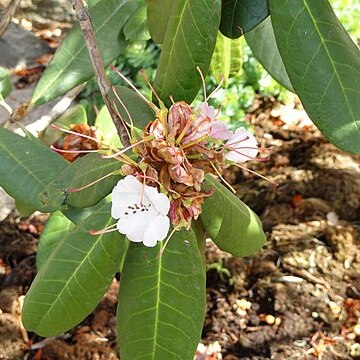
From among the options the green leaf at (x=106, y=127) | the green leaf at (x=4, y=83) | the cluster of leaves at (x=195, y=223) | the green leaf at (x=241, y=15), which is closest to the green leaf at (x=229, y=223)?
the cluster of leaves at (x=195, y=223)

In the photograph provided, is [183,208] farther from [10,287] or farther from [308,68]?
[10,287]

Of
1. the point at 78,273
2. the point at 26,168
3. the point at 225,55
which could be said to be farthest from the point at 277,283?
the point at 78,273

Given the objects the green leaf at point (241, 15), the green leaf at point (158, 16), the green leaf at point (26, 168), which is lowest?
the green leaf at point (26, 168)

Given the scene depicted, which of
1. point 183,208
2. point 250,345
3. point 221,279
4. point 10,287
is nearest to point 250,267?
point 221,279

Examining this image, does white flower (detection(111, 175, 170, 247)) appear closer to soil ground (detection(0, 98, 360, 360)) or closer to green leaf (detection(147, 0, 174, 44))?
green leaf (detection(147, 0, 174, 44))

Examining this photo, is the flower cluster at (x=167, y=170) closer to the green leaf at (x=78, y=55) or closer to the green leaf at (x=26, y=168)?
the green leaf at (x=26, y=168)

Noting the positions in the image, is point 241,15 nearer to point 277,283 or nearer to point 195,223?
point 195,223

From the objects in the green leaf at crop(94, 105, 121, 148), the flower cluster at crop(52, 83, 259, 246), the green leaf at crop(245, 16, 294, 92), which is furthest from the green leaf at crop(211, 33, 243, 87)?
the flower cluster at crop(52, 83, 259, 246)

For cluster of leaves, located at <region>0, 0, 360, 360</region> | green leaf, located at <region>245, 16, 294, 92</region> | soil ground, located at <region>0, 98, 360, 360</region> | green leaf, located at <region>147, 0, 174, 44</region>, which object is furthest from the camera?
soil ground, located at <region>0, 98, 360, 360</region>
